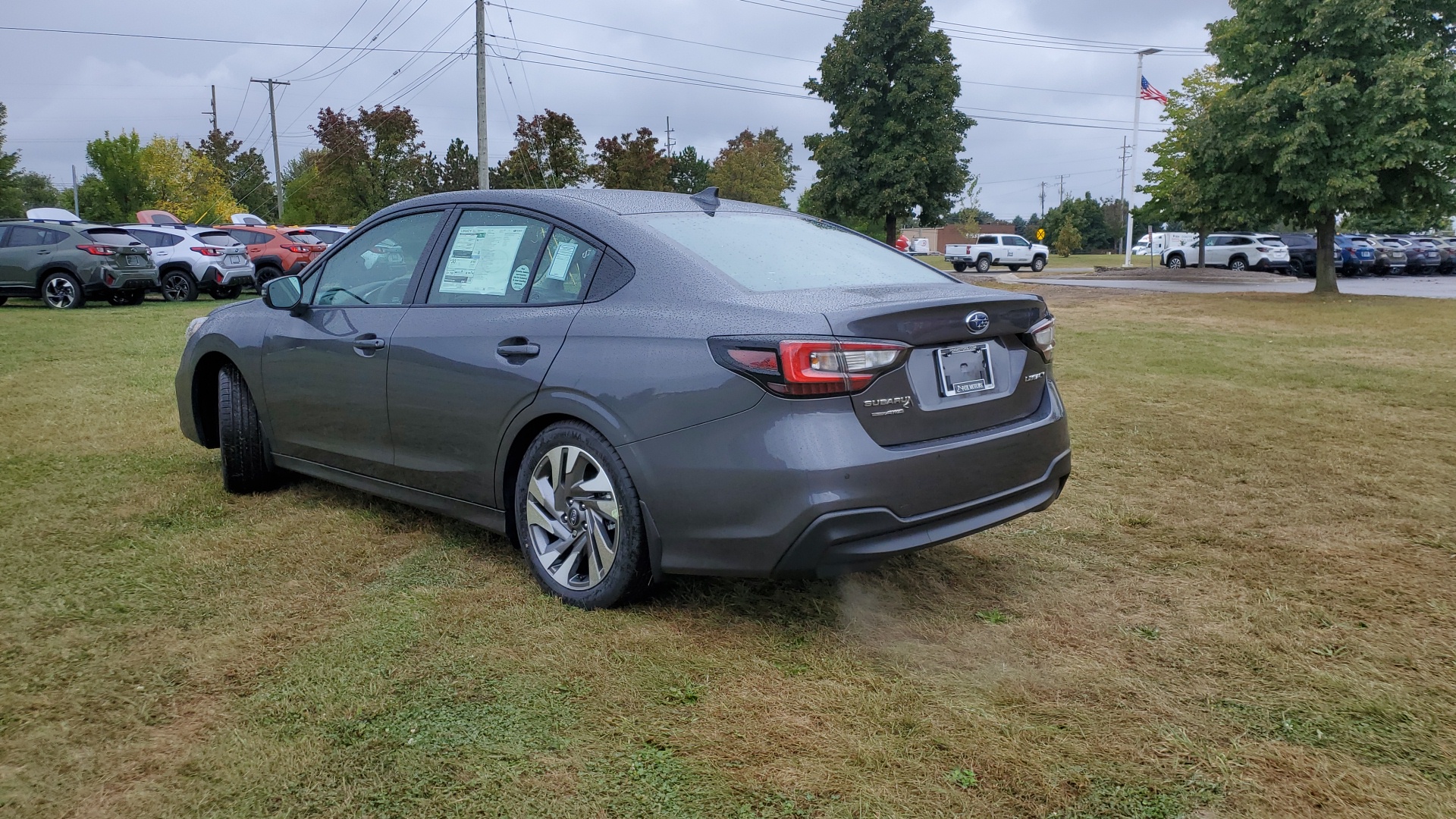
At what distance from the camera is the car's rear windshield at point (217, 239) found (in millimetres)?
21422

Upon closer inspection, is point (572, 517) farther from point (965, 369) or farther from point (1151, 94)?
point (1151, 94)

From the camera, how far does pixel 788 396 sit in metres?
3.03

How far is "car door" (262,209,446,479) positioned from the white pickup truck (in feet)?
135

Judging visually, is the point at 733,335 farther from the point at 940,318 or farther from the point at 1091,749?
the point at 1091,749

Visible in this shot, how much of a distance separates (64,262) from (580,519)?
18891 mm

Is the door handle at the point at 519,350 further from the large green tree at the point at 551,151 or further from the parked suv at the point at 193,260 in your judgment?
the large green tree at the point at 551,151

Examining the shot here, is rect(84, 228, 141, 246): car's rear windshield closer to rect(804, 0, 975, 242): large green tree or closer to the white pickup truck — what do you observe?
rect(804, 0, 975, 242): large green tree

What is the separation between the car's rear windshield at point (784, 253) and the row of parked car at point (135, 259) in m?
13.6

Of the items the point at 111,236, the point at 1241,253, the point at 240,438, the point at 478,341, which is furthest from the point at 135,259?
the point at 1241,253

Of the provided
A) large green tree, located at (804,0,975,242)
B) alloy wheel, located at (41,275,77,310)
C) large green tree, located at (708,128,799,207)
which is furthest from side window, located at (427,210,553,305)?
large green tree, located at (708,128,799,207)

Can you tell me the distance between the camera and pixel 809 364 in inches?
119

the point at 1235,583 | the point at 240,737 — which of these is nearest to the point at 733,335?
the point at 240,737

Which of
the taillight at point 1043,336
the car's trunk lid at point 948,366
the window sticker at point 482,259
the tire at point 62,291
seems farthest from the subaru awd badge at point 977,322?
the tire at point 62,291

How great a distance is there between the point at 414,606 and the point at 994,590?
215 centimetres
